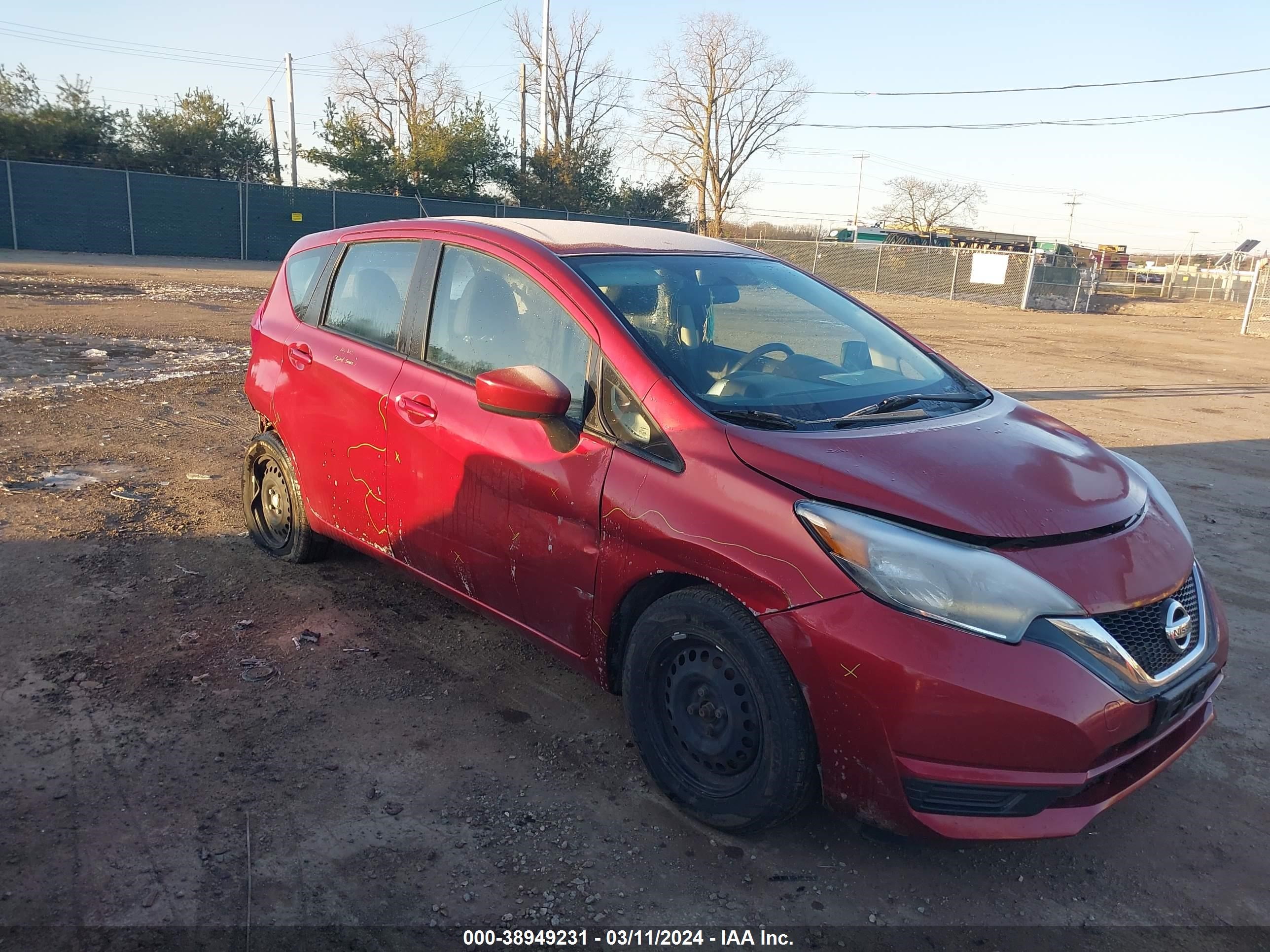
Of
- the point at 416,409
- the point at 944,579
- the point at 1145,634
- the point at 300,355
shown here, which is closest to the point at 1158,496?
the point at 1145,634

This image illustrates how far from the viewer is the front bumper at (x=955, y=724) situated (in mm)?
2305

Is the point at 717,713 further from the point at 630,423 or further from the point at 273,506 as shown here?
the point at 273,506

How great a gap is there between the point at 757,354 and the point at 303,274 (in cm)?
258


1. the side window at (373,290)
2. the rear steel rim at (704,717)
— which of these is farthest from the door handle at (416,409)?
the rear steel rim at (704,717)

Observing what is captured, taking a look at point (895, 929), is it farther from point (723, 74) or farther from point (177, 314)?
point (723, 74)

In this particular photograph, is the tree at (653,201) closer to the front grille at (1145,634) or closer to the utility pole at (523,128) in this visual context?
the utility pole at (523,128)

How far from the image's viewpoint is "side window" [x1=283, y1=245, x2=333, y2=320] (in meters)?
4.58

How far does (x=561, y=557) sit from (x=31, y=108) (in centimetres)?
3751

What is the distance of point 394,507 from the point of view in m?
3.80

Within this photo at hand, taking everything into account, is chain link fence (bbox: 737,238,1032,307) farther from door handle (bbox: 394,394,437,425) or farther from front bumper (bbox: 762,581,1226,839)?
front bumper (bbox: 762,581,1226,839)

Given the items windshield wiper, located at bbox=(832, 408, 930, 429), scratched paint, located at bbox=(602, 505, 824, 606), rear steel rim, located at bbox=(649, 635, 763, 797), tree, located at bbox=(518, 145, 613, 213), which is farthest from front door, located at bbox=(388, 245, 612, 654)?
tree, located at bbox=(518, 145, 613, 213)

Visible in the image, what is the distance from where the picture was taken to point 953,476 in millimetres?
2656

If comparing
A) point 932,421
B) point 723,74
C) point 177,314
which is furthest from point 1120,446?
point 723,74

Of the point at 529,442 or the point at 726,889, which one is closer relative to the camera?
the point at 726,889
